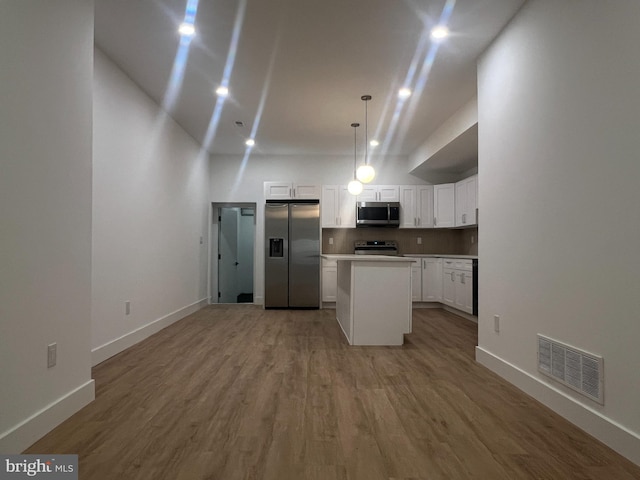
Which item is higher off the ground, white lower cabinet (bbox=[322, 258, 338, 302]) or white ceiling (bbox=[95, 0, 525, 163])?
white ceiling (bbox=[95, 0, 525, 163])

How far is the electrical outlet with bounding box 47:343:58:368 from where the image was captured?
2000 millimetres

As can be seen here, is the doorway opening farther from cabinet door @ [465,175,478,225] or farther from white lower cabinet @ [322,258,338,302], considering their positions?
cabinet door @ [465,175,478,225]

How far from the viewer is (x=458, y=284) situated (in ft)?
18.5

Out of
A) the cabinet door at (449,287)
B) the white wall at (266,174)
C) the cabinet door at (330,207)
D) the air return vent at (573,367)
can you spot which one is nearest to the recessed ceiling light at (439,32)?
the air return vent at (573,367)

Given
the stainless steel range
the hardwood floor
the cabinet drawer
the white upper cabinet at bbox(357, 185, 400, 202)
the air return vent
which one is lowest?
the hardwood floor

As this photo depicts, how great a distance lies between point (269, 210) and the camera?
6.54 metres

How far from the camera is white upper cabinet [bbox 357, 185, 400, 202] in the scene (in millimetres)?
6738

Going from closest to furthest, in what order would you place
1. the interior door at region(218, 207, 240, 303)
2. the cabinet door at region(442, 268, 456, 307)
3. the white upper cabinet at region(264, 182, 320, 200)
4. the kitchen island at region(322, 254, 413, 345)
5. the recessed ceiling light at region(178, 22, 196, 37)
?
the recessed ceiling light at region(178, 22, 196, 37) → the kitchen island at region(322, 254, 413, 345) → the cabinet door at region(442, 268, 456, 307) → the white upper cabinet at region(264, 182, 320, 200) → the interior door at region(218, 207, 240, 303)

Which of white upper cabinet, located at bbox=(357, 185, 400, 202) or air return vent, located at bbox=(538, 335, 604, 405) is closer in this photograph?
air return vent, located at bbox=(538, 335, 604, 405)

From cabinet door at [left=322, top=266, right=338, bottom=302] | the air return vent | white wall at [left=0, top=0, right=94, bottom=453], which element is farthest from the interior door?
the air return vent

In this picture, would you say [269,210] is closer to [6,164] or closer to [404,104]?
[404,104]

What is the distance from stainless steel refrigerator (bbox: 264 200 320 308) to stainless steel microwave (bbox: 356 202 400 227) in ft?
2.61

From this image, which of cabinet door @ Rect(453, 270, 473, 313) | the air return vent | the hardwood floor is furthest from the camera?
cabinet door @ Rect(453, 270, 473, 313)

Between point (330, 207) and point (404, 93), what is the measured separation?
2.90 metres
